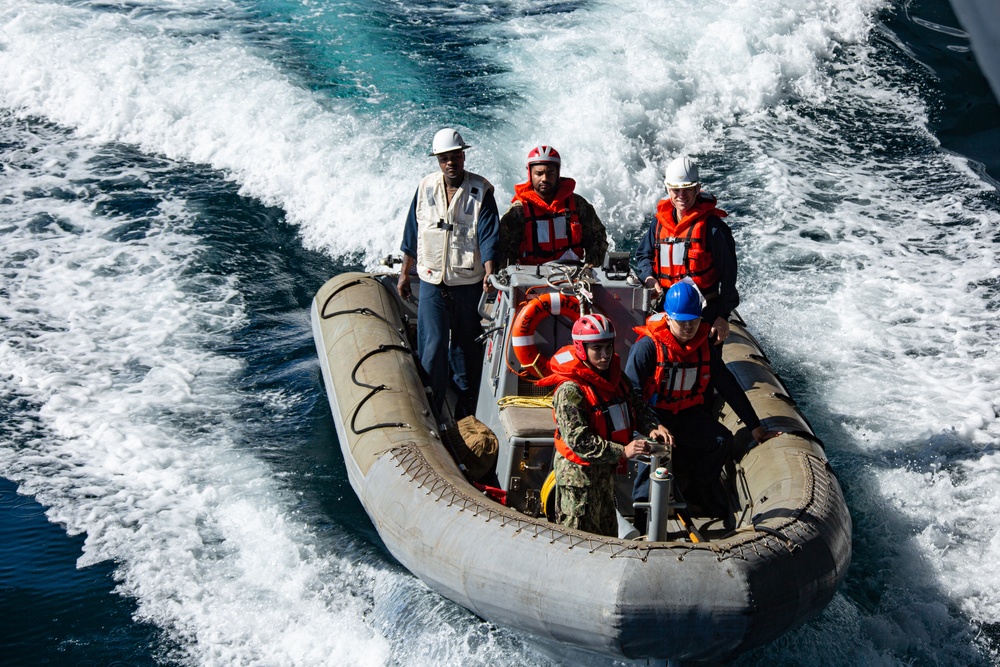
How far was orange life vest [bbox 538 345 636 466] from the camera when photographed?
478cm

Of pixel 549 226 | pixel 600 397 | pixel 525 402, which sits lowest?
pixel 525 402

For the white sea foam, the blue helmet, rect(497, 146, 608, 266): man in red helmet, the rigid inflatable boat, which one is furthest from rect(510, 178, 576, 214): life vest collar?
the white sea foam

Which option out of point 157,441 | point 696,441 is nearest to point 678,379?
point 696,441

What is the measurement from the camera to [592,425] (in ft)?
15.8

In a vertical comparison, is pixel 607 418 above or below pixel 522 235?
below

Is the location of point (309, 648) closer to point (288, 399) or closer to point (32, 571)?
point (32, 571)

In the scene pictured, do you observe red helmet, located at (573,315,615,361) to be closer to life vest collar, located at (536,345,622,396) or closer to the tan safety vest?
life vest collar, located at (536,345,622,396)

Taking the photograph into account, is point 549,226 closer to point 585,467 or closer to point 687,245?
point 687,245

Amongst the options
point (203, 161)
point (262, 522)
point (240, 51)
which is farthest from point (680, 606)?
point (240, 51)

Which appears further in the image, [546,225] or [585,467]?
[546,225]

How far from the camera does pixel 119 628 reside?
19.1 ft

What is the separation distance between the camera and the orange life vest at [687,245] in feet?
19.9

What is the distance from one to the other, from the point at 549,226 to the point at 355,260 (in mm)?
4072

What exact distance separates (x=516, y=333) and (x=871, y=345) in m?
4.15
